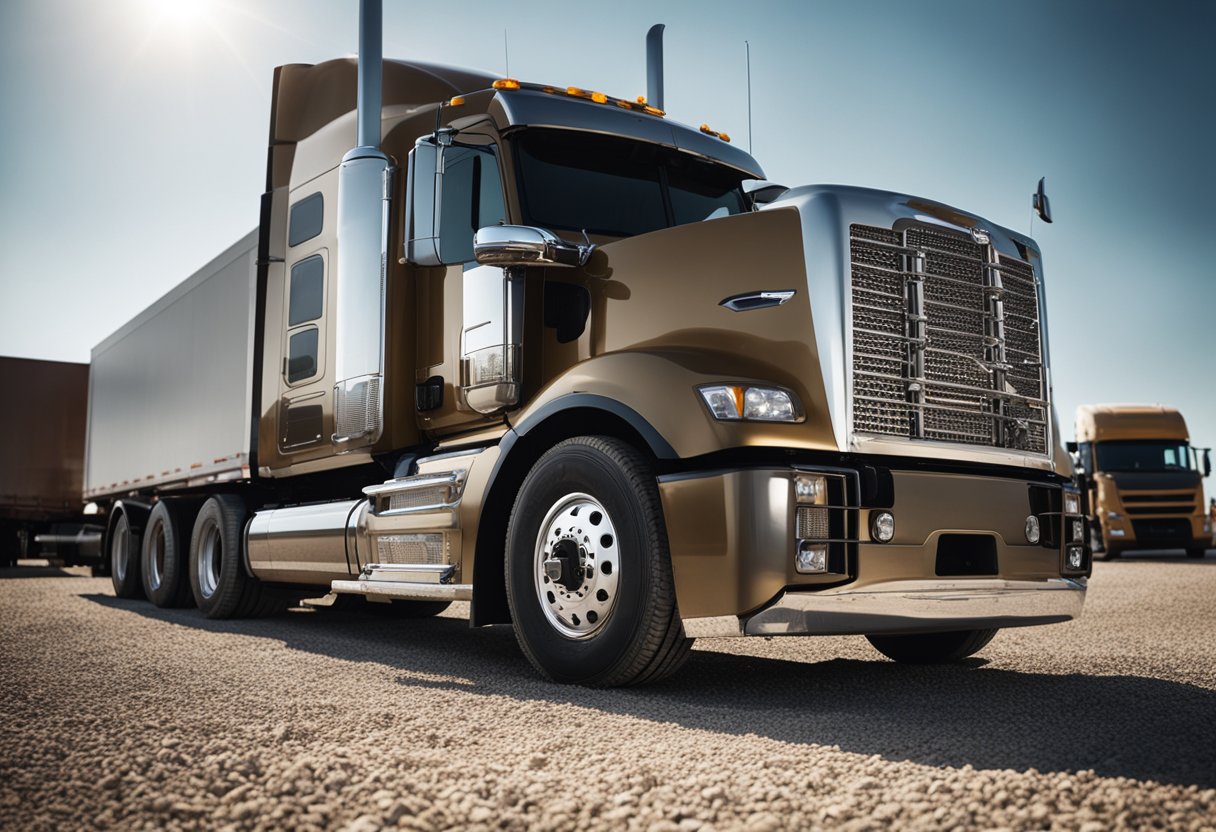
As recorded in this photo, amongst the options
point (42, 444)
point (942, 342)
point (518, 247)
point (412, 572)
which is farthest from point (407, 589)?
point (42, 444)

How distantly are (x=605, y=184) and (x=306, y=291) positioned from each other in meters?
2.93

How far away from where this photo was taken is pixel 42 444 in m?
20.1

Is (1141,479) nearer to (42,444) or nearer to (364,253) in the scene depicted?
(364,253)

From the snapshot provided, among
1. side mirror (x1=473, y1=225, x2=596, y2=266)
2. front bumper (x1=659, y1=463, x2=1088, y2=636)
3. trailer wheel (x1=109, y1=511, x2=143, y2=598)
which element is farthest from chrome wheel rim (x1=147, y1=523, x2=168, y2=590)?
front bumper (x1=659, y1=463, x2=1088, y2=636)

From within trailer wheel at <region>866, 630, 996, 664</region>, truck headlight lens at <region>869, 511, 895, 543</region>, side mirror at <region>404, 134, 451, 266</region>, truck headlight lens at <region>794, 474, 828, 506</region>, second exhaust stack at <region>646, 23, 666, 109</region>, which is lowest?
trailer wheel at <region>866, 630, 996, 664</region>

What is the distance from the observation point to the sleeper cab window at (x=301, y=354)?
807cm

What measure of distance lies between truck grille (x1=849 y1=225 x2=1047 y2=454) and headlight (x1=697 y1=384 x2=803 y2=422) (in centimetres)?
34

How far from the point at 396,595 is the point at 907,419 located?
3.18 m

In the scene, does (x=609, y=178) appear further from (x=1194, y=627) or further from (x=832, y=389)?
(x=1194, y=627)

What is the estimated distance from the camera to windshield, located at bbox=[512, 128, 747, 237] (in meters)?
6.18

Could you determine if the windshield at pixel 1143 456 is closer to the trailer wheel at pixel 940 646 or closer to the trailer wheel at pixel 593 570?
the trailer wheel at pixel 940 646

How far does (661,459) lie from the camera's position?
488 centimetres

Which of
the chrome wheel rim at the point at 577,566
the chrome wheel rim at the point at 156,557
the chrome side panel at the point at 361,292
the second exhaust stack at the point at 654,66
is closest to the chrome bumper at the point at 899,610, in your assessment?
the chrome wheel rim at the point at 577,566

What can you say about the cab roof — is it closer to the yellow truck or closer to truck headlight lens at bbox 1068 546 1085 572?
the yellow truck
